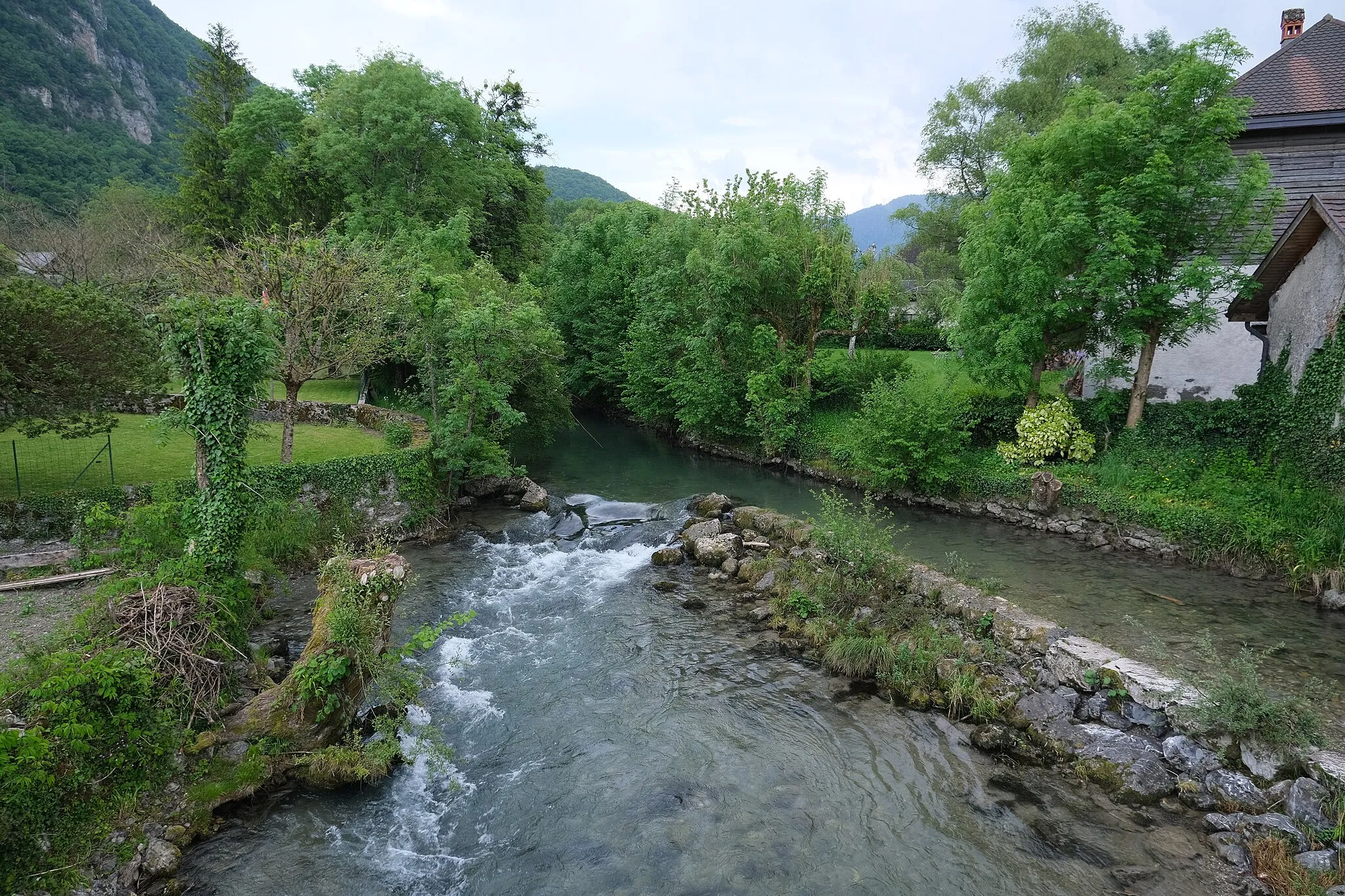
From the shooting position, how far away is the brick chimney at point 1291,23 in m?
25.2

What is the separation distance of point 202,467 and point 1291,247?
24300mm

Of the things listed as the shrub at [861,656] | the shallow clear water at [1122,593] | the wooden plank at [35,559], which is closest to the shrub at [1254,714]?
the shallow clear water at [1122,593]

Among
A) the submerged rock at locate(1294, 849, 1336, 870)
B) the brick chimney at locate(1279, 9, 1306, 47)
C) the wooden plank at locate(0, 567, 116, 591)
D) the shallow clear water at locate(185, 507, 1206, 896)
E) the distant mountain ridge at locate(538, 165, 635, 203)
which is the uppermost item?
the distant mountain ridge at locate(538, 165, 635, 203)

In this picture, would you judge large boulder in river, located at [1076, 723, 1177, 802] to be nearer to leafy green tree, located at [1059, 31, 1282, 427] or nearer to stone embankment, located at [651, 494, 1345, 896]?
stone embankment, located at [651, 494, 1345, 896]

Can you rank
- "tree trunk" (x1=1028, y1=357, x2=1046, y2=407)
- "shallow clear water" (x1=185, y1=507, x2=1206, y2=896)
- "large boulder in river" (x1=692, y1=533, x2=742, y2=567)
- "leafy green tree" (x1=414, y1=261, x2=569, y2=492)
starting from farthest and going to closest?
"tree trunk" (x1=1028, y1=357, x2=1046, y2=407), "leafy green tree" (x1=414, y1=261, x2=569, y2=492), "large boulder in river" (x1=692, y1=533, x2=742, y2=567), "shallow clear water" (x1=185, y1=507, x2=1206, y2=896)

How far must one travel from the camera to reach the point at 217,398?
10.6m

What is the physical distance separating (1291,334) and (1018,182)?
8085 mm

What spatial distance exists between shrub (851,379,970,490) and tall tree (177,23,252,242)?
33491 mm

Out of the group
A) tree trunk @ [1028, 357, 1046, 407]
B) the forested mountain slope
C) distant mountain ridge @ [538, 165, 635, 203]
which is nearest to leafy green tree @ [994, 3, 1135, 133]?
tree trunk @ [1028, 357, 1046, 407]

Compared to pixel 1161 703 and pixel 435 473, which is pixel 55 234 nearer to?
pixel 435 473

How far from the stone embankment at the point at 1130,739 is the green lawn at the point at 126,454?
1414cm

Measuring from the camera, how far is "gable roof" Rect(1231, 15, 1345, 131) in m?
20.9

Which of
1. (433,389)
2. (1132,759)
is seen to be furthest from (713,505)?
(1132,759)

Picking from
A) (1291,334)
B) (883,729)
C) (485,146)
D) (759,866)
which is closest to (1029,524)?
(1291,334)
